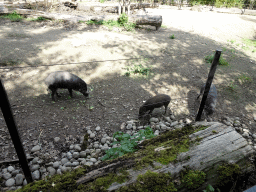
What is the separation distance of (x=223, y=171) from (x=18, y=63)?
21.4ft

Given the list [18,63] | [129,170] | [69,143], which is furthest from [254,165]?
[18,63]

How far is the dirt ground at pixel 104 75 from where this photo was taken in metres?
4.12

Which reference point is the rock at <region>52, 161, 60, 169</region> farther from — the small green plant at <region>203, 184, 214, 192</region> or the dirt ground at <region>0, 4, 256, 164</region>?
the small green plant at <region>203, 184, 214, 192</region>

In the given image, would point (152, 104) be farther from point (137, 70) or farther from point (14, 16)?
point (14, 16)

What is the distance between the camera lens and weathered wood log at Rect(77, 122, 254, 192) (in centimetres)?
186

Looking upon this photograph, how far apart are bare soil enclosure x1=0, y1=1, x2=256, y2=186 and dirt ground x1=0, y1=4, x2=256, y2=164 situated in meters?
0.02

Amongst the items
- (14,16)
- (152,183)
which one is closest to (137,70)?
(152,183)

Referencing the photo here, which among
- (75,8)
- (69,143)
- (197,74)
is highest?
(75,8)

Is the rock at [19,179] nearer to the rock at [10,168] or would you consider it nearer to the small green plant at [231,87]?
the rock at [10,168]

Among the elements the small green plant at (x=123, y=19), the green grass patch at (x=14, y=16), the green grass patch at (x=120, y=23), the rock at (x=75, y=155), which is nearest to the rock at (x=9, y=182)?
the rock at (x=75, y=155)

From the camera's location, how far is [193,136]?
2354 millimetres

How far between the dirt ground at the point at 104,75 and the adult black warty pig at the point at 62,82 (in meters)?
0.33

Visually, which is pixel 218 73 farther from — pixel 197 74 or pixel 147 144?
pixel 147 144

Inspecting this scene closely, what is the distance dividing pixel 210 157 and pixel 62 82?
3.91 m
